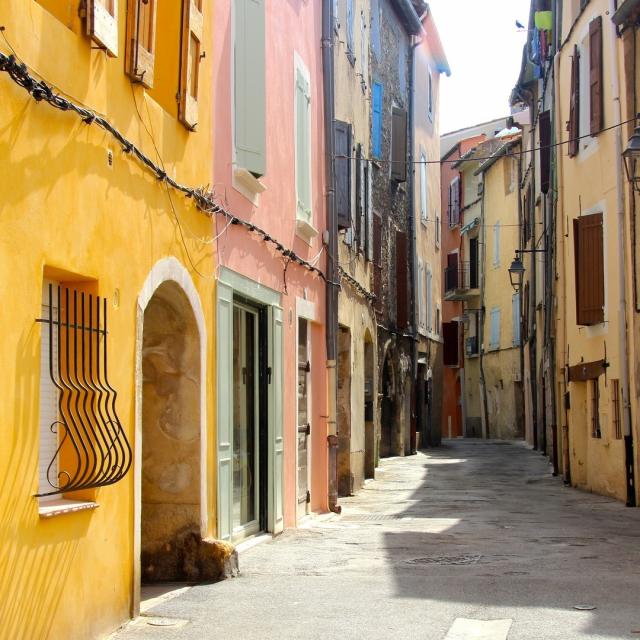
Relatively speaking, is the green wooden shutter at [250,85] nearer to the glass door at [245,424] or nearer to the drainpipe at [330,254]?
the glass door at [245,424]

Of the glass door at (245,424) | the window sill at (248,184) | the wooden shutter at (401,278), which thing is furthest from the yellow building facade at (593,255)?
the window sill at (248,184)

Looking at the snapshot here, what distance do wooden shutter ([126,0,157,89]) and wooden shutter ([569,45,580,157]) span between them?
12.6 metres

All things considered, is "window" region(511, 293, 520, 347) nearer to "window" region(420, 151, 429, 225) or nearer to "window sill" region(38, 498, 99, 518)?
"window" region(420, 151, 429, 225)

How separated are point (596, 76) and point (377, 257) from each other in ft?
21.2

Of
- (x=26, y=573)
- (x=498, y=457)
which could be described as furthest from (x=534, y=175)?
(x=26, y=573)

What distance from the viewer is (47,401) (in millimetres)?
6605

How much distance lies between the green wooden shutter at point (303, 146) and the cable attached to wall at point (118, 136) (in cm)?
147

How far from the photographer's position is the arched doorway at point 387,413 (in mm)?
26578

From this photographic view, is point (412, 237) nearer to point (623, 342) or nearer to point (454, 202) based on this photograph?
point (623, 342)

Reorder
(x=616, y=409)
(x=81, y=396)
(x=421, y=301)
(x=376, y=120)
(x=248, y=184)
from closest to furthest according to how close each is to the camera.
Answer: (x=81, y=396) < (x=248, y=184) < (x=616, y=409) < (x=376, y=120) < (x=421, y=301)

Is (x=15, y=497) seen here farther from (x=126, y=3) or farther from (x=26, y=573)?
(x=126, y=3)

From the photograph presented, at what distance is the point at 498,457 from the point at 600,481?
10.9 meters

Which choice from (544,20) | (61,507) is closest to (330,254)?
(61,507)

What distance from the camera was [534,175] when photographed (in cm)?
2922
